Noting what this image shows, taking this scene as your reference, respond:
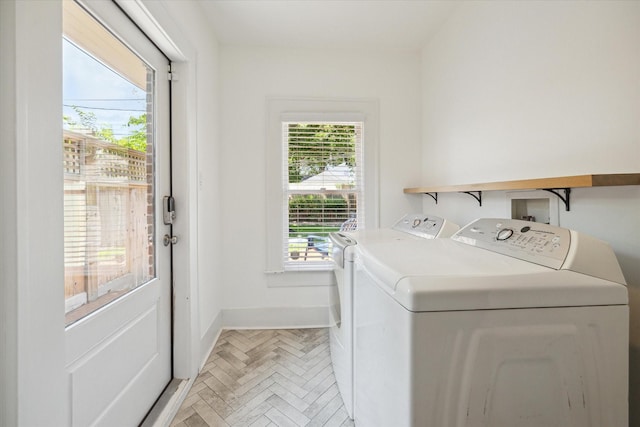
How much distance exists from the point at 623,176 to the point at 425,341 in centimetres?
87

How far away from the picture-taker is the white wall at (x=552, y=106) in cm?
97

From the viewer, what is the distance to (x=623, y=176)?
0.90 metres

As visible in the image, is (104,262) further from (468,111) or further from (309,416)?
(468,111)

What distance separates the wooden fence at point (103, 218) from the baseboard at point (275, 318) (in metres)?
1.13

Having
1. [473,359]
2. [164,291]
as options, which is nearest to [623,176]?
[473,359]

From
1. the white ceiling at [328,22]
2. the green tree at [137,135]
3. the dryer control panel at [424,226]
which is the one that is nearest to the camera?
the green tree at [137,135]

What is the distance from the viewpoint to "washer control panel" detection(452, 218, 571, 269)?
846 mm

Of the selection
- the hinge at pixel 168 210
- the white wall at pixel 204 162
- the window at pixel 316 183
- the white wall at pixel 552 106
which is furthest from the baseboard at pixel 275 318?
the white wall at pixel 552 106

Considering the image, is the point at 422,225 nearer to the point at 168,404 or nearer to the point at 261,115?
the point at 261,115

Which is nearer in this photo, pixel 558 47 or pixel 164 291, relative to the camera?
pixel 558 47

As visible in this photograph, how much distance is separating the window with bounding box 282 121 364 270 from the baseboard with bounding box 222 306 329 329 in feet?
1.29

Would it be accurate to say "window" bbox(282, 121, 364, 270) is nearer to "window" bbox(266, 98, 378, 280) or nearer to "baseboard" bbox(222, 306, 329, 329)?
"window" bbox(266, 98, 378, 280)

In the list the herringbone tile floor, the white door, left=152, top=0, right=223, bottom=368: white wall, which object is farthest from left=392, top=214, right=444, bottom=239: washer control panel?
the white door

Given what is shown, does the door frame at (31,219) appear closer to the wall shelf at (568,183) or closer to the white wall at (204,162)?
the white wall at (204,162)
